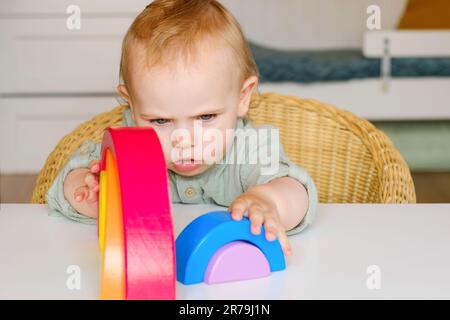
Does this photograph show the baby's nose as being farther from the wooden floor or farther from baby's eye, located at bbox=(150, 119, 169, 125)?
the wooden floor

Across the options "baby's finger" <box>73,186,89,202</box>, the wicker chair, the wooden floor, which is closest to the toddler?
"baby's finger" <box>73,186,89,202</box>

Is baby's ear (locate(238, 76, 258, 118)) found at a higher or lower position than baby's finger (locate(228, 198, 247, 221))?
higher

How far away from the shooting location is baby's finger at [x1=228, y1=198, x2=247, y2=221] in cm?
67

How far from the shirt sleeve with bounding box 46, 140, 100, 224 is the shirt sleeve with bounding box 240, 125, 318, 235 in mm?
225

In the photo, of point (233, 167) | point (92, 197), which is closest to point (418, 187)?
point (233, 167)

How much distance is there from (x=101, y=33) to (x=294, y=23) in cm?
118

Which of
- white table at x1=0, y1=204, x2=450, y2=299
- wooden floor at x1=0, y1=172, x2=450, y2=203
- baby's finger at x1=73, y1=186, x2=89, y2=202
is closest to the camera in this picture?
white table at x1=0, y1=204, x2=450, y2=299

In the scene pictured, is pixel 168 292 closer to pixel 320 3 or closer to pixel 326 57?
pixel 326 57

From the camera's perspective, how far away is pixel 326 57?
3.11 metres

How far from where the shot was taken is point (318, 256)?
74cm

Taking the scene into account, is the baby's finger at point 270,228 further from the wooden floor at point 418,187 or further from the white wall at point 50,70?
the white wall at point 50,70

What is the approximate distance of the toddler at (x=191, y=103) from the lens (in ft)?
2.80
